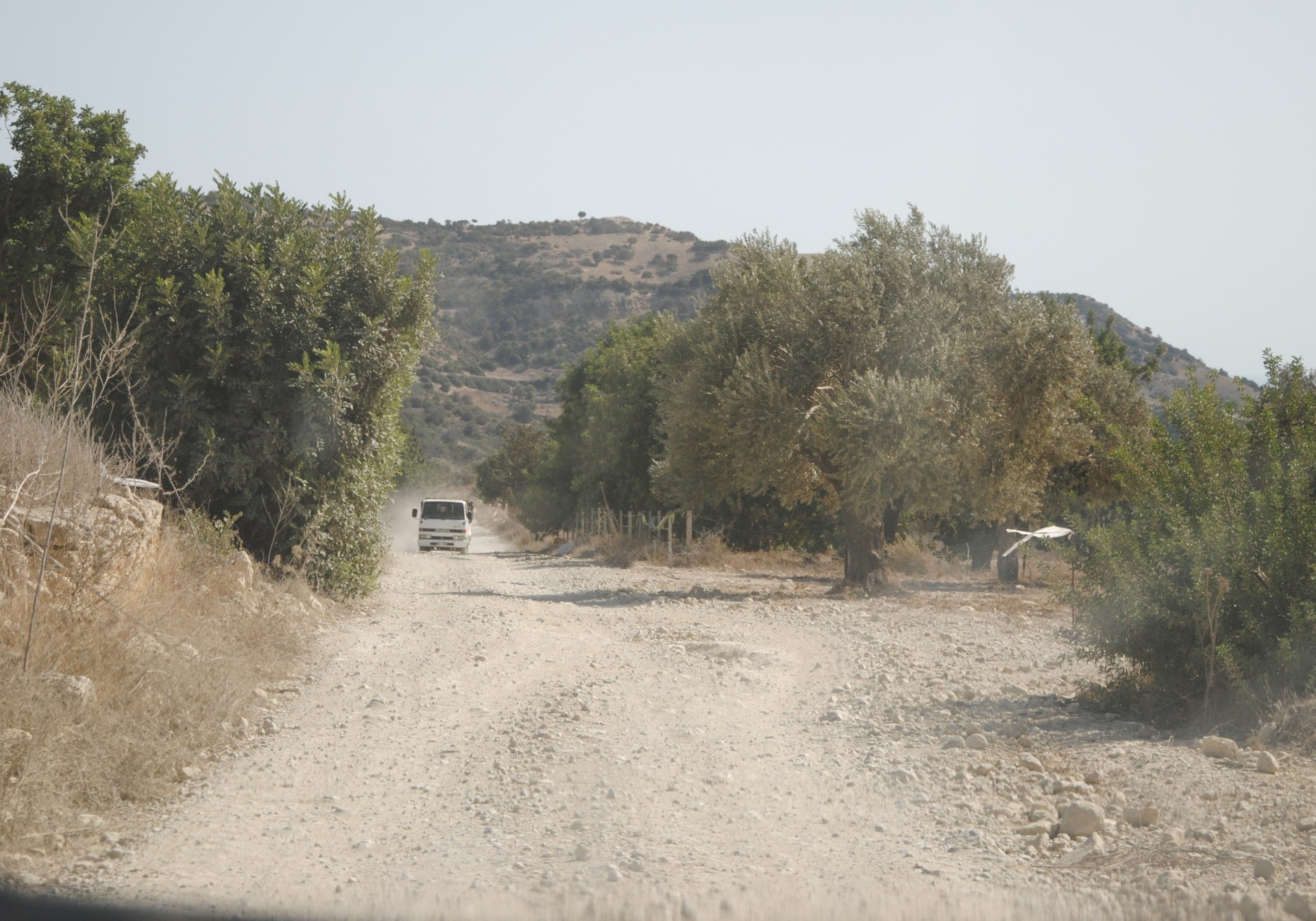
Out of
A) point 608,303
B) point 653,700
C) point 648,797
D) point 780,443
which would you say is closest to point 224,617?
point 653,700

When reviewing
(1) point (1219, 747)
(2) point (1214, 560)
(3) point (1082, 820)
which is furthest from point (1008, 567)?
(3) point (1082, 820)

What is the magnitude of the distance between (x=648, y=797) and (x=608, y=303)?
97.5m

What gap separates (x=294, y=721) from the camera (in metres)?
8.79

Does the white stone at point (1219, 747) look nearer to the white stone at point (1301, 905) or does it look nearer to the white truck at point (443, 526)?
the white stone at point (1301, 905)

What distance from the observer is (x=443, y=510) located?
134 feet

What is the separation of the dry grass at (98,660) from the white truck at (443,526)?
2863 cm

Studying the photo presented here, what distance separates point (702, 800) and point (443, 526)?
34.9m

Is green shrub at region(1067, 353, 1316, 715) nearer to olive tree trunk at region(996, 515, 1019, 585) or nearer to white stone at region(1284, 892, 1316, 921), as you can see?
white stone at region(1284, 892, 1316, 921)

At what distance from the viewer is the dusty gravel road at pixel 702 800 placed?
5.07 meters

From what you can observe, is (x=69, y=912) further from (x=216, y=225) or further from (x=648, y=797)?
(x=216, y=225)

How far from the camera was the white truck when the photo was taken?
133ft

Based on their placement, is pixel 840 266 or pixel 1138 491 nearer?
pixel 1138 491

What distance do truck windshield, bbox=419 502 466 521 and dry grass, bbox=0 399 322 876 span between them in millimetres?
28830

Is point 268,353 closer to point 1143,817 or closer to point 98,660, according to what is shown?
point 98,660
